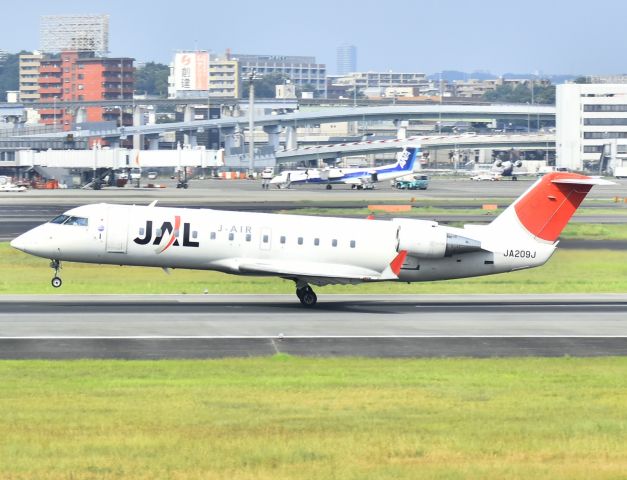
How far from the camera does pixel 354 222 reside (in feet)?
144

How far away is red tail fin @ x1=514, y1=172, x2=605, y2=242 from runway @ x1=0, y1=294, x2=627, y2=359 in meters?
2.78

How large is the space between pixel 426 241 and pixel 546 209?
4845mm

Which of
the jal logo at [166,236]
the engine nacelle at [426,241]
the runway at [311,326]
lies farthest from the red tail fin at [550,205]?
the jal logo at [166,236]

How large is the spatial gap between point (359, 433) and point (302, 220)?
22.4 metres

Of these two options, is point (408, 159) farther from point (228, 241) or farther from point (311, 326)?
point (311, 326)

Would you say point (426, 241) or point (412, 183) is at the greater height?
point (412, 183)

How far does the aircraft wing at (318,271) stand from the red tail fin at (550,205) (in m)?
5.03

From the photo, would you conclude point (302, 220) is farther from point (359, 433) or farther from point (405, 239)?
point (359, 433)

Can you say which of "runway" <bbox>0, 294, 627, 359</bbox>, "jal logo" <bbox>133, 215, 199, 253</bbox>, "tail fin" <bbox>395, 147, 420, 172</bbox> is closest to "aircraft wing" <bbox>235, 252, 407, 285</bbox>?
→ "runway" <bbox>0, 294, 627, 359</bbox>

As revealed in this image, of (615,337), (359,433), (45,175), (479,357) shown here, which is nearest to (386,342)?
(479,357)

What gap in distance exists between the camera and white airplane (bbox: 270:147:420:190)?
158375mm

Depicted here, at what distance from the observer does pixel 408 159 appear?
160 meters

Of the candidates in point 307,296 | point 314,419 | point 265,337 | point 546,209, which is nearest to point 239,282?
point 307,296

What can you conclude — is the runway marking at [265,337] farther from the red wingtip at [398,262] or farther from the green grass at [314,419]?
the red wingtip at [398,262]
